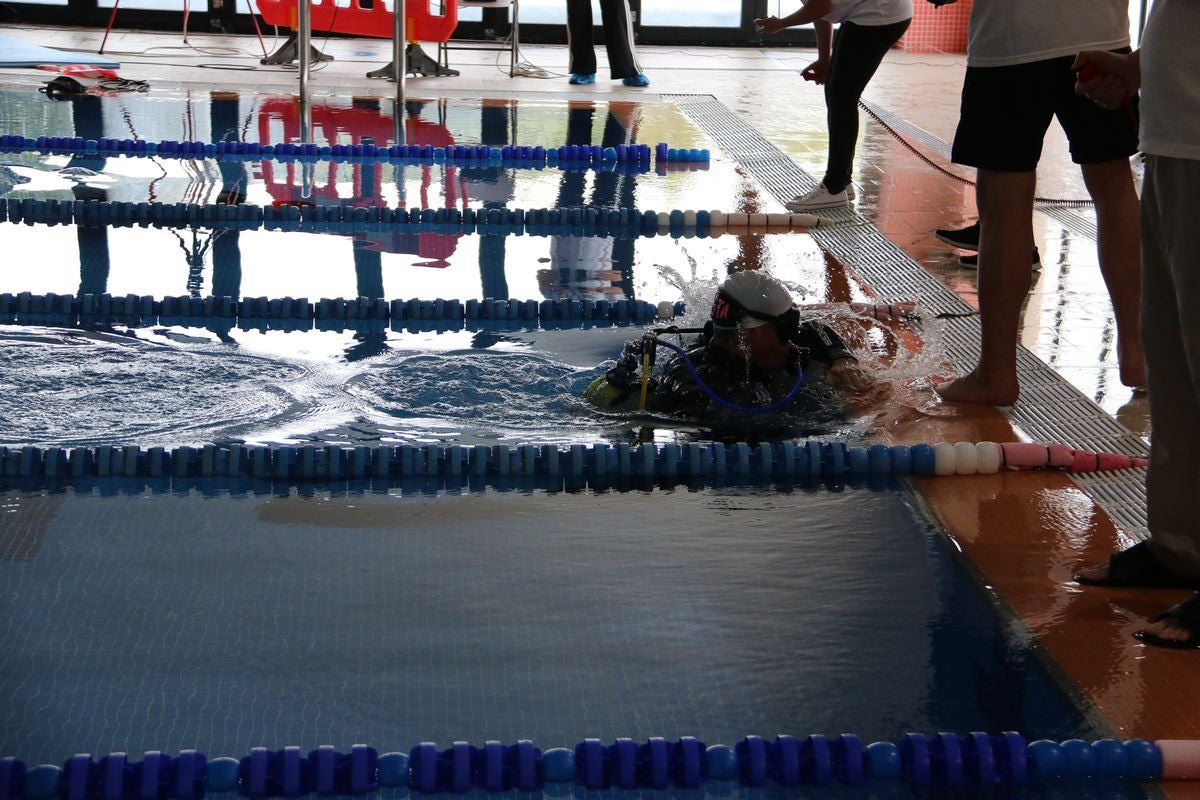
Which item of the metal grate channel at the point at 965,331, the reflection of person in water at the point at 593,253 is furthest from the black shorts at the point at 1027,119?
the reflection of person in water at the point at 593,253

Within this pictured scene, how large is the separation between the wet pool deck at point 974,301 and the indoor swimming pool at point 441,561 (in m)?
0.10

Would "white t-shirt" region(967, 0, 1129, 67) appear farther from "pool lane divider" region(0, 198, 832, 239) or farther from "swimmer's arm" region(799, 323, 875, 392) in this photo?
Answer: "pool lane divider" region(0, 198, 832, 239)

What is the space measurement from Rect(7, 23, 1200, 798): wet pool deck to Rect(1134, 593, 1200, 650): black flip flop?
0.07ft

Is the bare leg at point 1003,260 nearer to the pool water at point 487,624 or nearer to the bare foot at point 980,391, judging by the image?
the bare foot at point 980,391

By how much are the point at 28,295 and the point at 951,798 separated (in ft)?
12.8

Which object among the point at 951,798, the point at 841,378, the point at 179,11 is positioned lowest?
the point at 951,798

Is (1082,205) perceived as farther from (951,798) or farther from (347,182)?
(951,798)

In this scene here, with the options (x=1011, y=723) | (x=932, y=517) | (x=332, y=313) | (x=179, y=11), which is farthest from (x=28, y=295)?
(x=179, y=11)

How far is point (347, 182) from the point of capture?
761 cm

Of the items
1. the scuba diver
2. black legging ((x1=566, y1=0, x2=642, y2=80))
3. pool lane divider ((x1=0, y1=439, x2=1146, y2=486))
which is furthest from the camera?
black legging ((x1=566, y1=0, x2=642, y2=80))

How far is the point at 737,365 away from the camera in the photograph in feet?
13.1

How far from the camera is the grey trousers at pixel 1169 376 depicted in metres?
2.59

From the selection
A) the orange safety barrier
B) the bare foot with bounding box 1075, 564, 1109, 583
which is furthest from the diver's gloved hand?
the orange safety barrier

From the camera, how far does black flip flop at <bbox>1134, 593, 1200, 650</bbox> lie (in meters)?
2.70
